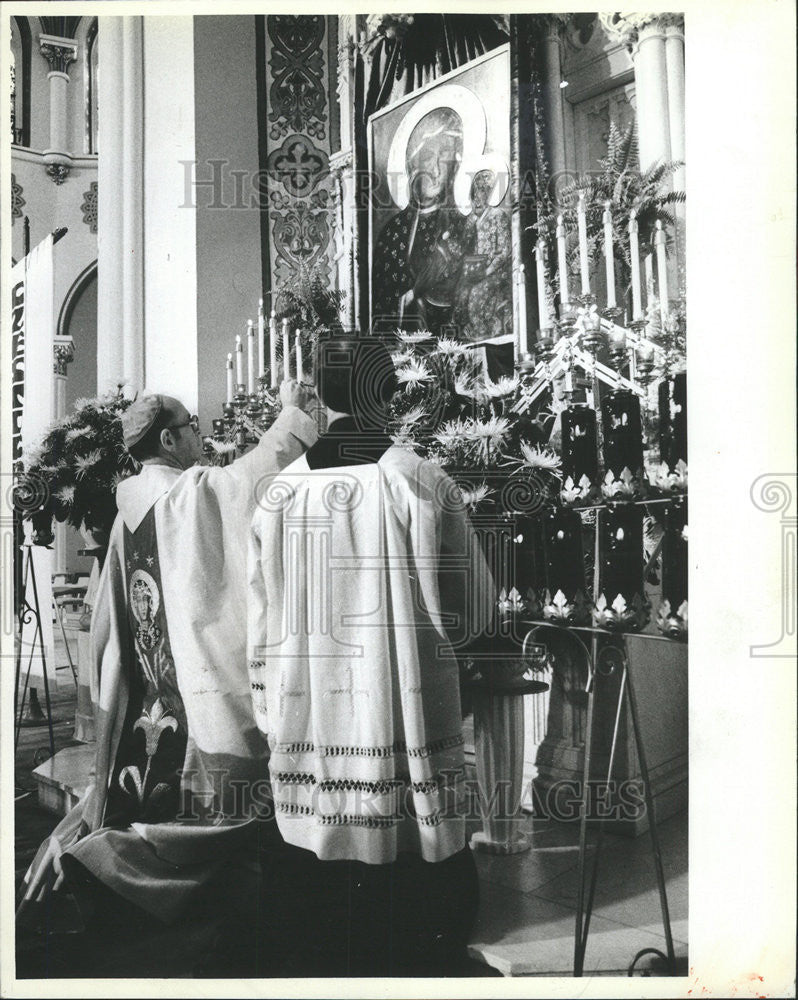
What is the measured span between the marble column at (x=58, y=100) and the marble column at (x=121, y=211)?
0.09 m

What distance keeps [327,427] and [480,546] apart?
526 mm

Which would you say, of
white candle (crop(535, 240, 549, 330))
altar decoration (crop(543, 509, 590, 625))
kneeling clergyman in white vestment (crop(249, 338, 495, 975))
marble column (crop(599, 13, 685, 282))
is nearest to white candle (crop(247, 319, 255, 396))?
kneeling clergyman in white vestment (crop(249, 338, 495, 975))

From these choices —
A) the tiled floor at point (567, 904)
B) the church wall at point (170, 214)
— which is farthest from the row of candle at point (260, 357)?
the tiled floor at point (567, 904)

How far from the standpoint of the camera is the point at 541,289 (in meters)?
2.36

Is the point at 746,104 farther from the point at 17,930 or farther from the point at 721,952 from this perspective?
the point at 17,930

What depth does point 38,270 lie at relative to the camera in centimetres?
245

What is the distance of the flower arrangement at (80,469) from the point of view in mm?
2441

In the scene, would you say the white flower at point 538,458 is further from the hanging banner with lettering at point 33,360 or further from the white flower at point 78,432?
the hanging banner with lettering at point 33,360

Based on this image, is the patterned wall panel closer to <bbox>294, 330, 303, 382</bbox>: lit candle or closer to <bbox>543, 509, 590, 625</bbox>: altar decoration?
<bbox>294, 330, 303, 382</bbox>: lit candle

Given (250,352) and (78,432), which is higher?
(250,352)

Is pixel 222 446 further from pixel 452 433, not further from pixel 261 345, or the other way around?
pixel 452 433

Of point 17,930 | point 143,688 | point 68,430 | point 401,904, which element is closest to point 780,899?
point 401,904

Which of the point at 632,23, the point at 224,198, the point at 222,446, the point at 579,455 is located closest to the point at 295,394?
the point at 222,446

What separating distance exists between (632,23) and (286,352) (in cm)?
130
